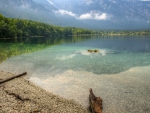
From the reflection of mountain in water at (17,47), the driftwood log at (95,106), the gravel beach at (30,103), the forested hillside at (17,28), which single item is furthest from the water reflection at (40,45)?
the driftwood log at (95,106)

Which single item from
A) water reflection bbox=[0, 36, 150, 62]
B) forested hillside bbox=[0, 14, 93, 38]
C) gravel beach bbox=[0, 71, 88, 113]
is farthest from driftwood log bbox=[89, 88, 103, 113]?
forested hillside bbox=[0, 14, 93, 38]

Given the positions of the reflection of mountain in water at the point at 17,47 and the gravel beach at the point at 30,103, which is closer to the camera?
the gravel beach at the point at 30,103

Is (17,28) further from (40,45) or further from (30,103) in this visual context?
(30,103)

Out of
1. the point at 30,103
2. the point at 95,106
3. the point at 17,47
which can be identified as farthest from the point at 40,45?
the point at 95,106

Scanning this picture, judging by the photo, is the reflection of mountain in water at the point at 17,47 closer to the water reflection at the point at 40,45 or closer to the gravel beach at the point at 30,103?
the water reflection at the point at 40,45

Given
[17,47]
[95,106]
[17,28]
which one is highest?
[17,28]

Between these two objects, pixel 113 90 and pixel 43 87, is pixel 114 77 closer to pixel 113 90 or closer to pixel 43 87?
pixel 113 90

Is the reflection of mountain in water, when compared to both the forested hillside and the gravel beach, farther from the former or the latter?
the gravel beach

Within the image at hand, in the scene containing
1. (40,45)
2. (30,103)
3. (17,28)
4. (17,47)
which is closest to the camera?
(30,103)

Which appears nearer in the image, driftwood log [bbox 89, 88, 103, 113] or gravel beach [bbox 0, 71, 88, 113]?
gravel beach [bbox 0, 71, 88, 113]

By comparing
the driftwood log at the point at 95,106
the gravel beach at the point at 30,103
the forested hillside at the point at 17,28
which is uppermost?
the forested hillside at the point at 17,28

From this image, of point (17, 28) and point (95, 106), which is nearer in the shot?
point (95, 106)

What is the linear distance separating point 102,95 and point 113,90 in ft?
8.41

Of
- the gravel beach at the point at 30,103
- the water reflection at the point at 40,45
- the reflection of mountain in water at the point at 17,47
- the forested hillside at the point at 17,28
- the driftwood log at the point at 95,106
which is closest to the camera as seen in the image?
the gravel beach at the point at 30,103
